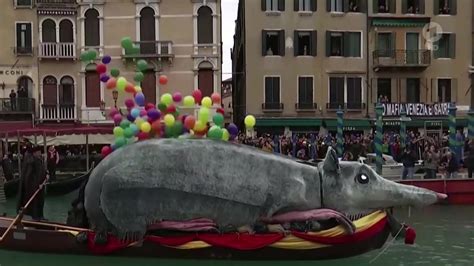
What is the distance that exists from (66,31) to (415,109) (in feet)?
59.9

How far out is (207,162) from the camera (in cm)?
1212


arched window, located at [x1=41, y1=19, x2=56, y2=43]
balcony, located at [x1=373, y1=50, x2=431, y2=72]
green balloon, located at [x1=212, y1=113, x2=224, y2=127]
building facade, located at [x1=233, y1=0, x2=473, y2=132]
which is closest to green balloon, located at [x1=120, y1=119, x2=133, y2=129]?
green balloon, located at [x1=212, y1=113, x2=224, y2=127]

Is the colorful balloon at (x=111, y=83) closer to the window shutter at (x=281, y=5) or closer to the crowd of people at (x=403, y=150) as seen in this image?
the crowd of people at (x=403, y=150)

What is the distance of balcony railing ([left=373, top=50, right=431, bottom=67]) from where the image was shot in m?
37.2

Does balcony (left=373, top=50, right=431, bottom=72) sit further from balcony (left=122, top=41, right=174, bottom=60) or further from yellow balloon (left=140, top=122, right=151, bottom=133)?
yellow balloon (left=140, top=122, right=151, bottom=133)

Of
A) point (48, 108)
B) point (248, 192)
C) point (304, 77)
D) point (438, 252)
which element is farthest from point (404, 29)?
point (248, 192)

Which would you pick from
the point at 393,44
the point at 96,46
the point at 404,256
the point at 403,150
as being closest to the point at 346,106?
the point at 393,44

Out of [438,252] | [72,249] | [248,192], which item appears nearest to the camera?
[248,192]

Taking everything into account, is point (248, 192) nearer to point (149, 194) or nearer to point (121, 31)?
point (149, 194)

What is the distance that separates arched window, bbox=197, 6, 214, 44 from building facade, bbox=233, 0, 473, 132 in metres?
2.11

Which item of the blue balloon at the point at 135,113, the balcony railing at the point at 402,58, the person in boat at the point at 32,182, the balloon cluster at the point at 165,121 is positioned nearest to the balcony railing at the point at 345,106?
the balcony railing at the point at 402,58

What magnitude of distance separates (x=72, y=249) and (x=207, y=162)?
3.00 meters

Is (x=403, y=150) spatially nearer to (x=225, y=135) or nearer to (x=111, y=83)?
(x=225, y=135)

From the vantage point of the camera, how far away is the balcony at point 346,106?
3719cm
